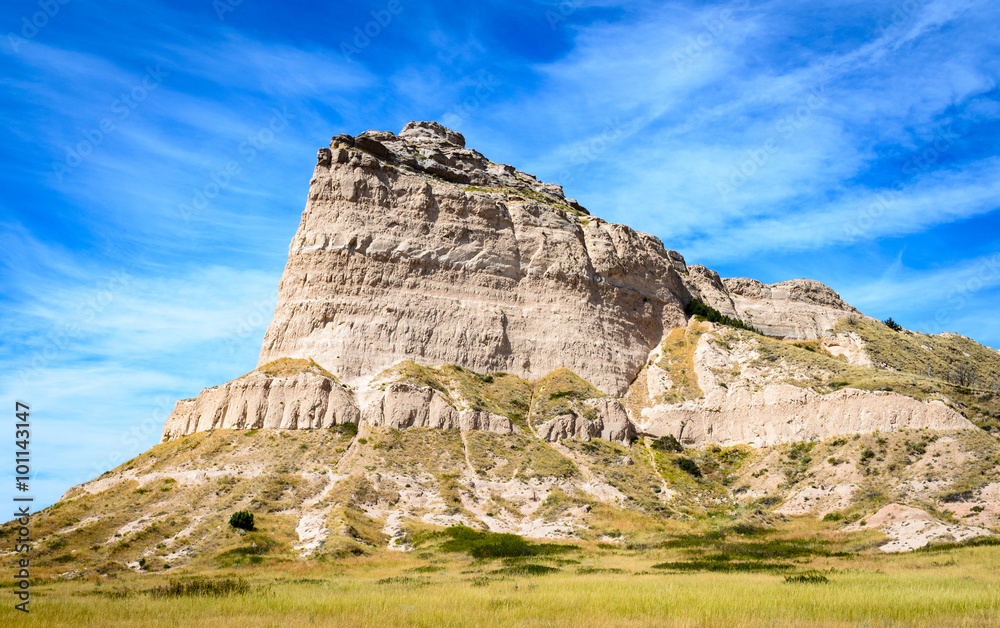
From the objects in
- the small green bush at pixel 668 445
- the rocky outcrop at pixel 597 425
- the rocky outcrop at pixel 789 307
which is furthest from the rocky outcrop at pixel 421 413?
the rocky outcrop at pixel 789 307

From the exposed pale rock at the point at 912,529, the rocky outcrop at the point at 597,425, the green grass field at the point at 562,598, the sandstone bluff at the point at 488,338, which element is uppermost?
the sandstone bluff at the point at 488,338

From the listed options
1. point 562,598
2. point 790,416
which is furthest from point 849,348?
point 562,598

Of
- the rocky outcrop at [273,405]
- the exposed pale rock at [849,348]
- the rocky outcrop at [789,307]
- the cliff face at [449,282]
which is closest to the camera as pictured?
the rocky outcrop at [273,405]

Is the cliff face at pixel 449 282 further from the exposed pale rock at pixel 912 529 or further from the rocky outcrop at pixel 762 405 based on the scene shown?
the exposed pale rock at pixel 912 529

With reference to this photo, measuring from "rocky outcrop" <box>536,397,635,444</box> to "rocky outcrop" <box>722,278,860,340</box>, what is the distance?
44.9 m

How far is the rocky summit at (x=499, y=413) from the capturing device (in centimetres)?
4397

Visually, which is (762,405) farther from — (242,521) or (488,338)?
(242,521)

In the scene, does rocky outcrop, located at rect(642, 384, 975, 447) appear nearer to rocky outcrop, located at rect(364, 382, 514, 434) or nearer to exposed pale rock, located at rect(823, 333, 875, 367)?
rocky outcrop, located at rect(364, 382, 514, 434)

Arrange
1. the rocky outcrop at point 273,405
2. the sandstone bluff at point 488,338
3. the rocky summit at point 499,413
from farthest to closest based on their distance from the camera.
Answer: the sandstone bluff at point 488,338 < the rocky outcrop at point 273,405 < the rocky summit at point 499,413

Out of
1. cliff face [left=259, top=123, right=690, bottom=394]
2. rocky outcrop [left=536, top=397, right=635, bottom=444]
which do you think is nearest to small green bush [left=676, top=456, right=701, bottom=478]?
rocky outcrop [left=536, top=397, right=635, bottom=444]

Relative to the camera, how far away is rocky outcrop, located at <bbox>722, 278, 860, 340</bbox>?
99.4 m

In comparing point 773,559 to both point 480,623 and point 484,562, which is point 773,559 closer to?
point 484,562

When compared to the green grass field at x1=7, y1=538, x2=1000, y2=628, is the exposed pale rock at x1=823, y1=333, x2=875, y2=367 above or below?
above

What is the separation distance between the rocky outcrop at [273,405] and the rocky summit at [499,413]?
174 mm
